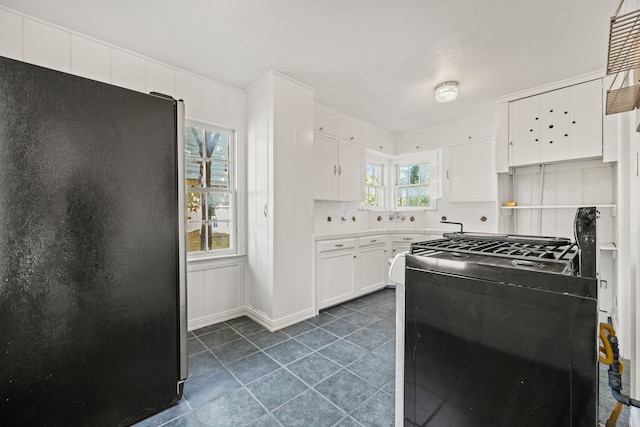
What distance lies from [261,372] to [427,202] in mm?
3704

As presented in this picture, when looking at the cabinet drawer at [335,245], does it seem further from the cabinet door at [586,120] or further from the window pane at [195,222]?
the cabinet door at [586,120]

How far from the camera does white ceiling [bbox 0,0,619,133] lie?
185 cm

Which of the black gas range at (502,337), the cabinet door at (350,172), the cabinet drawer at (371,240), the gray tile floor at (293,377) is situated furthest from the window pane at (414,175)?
the black gas range at (502,337)

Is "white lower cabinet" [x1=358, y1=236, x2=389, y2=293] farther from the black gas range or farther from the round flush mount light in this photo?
the black gas range

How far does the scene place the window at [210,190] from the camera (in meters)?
2.85

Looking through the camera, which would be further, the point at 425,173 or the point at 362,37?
the point at 425,173

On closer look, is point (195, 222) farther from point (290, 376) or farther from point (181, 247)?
point (290, 376)

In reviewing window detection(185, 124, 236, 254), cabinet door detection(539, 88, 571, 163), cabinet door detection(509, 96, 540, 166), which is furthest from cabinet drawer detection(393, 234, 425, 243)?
window detection(185, 124, 236, 254)

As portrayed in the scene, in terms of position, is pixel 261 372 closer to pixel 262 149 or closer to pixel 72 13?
pixel 262 149

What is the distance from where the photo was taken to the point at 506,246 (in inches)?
50.0

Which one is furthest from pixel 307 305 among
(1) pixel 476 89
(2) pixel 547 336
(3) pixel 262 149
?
(1) pixel 476 89

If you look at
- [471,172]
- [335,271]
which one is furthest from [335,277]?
[471,172]

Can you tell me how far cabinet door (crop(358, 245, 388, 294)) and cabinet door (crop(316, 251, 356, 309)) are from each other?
19 centimetres

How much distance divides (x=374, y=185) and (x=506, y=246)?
3565mm
